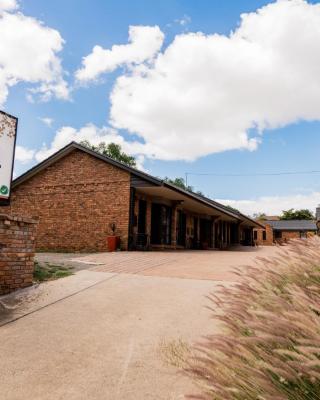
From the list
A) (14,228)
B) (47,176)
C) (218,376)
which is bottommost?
(218,376)

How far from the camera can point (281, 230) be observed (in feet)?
185

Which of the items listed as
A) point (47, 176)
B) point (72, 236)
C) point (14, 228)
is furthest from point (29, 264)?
point (47, 176)

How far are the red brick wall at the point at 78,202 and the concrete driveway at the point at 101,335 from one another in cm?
732

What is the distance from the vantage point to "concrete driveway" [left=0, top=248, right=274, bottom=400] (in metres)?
3.69

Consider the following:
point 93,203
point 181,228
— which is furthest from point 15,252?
point 181,228

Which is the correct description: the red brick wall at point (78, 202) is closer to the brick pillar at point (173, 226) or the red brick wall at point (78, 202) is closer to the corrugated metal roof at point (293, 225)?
the brick pillar at point (173, 226)

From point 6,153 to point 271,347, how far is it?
7.47 m

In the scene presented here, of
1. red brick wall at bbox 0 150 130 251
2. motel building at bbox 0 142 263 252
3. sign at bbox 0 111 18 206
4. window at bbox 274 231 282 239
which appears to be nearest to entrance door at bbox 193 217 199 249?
motel building at bbox 0 142 263 252

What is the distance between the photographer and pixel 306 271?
93.6 inches

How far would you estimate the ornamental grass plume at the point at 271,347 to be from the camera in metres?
1.45

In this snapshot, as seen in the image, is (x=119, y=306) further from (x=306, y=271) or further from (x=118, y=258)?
(x=118, y=258)

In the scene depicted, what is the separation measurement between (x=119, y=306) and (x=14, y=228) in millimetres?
2786

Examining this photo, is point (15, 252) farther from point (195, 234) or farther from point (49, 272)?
point (195, 234)

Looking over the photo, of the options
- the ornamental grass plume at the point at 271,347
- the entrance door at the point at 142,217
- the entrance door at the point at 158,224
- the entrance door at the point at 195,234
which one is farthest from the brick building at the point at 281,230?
the ornamental grass plume at the point at 271,347
